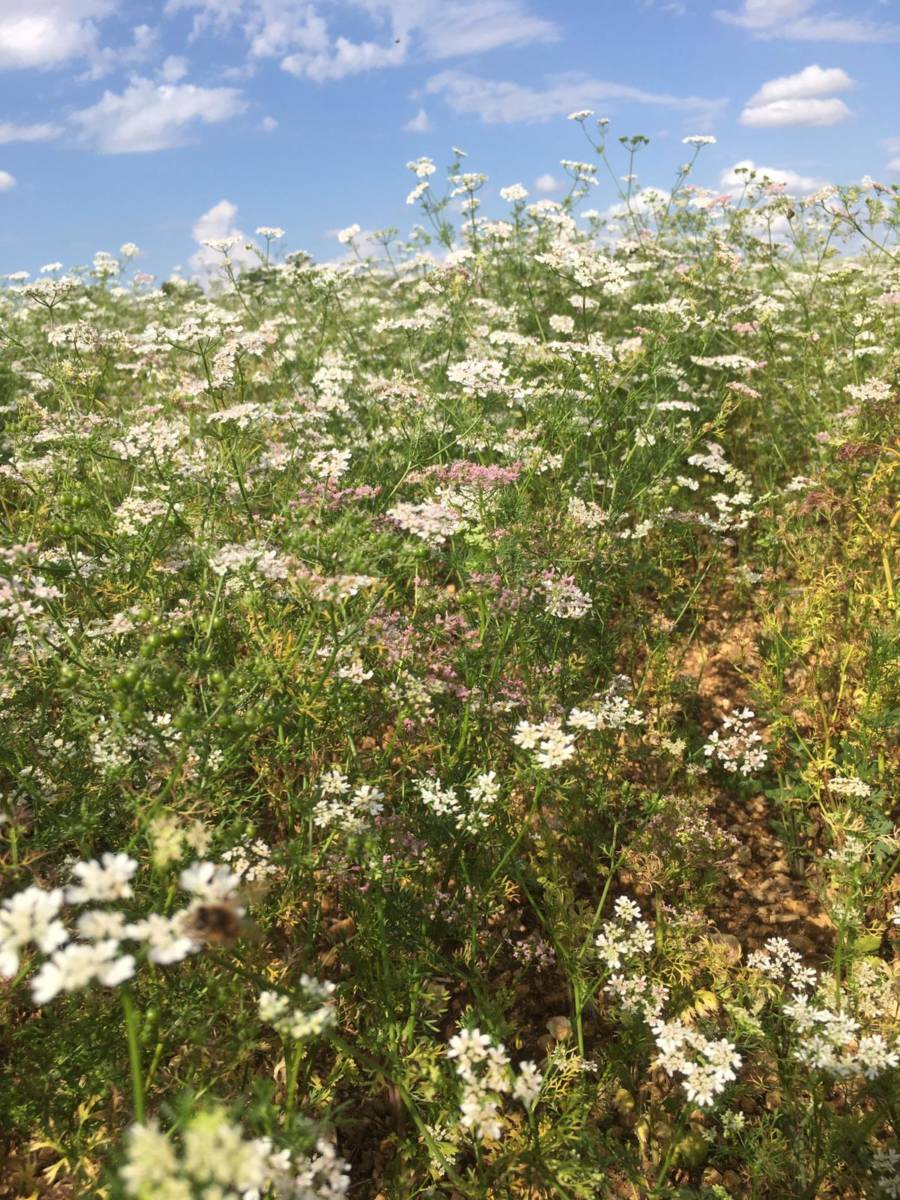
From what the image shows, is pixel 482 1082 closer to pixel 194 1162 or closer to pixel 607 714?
pixel 194 1162

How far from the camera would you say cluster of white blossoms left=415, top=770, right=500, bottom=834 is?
3.19m

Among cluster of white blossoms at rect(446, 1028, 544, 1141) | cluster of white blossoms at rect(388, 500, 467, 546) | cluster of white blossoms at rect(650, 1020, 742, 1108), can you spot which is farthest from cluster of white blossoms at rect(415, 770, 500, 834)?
cluster of white blossoms at rect(388, 500, 467, 546)

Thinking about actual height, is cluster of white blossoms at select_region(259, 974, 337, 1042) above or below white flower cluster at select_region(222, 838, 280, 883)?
above

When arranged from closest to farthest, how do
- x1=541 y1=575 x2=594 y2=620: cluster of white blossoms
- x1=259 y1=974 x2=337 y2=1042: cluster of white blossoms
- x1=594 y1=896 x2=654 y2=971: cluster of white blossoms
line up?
x1=259 y1=974 x2=337 y2=1042: cluster of white blossoms < x1=594 y1=896 x2=654 y2=971: cluster of white blossoms < x1=541 y1=575 x2=594 y2=620: cluster of white blossoms

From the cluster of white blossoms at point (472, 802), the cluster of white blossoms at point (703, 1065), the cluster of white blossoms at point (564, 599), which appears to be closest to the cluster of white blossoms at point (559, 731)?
the cluster of white blossoms at point (472, 802)

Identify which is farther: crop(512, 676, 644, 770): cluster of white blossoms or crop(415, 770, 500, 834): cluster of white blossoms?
crop(415, 770, 500, 834): cluster of white blossoms

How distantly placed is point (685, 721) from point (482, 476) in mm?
2293

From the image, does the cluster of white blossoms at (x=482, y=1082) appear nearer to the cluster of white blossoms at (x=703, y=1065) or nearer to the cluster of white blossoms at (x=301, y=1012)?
the cluster of white blossoms at (x=301, y=1012)

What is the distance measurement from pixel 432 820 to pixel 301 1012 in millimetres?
1292

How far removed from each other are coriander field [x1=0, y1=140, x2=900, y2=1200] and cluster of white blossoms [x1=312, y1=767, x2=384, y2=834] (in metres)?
0.02

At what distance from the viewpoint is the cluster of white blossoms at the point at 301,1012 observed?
6.88 feet

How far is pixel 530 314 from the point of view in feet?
29.1

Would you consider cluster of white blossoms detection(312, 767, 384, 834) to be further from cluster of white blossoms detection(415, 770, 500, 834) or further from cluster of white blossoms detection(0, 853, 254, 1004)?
cluster of white blossoms detection(0, 853, 254, 1004)

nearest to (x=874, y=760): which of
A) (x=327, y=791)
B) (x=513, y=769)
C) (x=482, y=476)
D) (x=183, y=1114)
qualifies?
(x=513, y=769)
